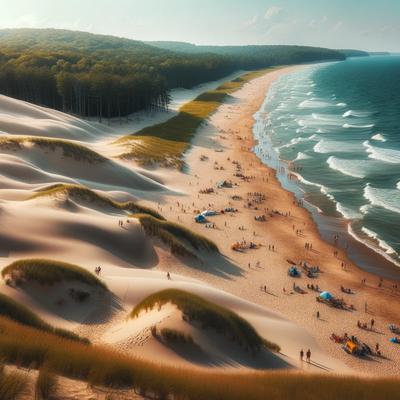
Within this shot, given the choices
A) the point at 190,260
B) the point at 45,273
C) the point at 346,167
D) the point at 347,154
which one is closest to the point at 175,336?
the point at 45,273

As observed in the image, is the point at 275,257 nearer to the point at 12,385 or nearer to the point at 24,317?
the point at 24,317

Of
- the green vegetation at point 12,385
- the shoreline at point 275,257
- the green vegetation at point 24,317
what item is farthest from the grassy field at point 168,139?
the green vegetation at point 12,385

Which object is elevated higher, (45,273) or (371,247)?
(45,273)

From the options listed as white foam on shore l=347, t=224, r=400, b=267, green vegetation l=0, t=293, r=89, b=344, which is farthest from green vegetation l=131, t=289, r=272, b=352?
white foam on shore l=347, t=224, r=400, b=267

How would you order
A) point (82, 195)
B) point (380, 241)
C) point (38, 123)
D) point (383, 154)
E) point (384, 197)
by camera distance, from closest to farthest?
point (82, 195) → point (380, 241) → point (384, 197) → point (38, 123) → point (383, 154)

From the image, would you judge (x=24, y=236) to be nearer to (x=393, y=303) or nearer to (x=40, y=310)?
(x=40, y=310)

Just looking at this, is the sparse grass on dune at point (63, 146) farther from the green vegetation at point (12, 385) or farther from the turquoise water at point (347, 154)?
the green vegetation at point (12, 385)
